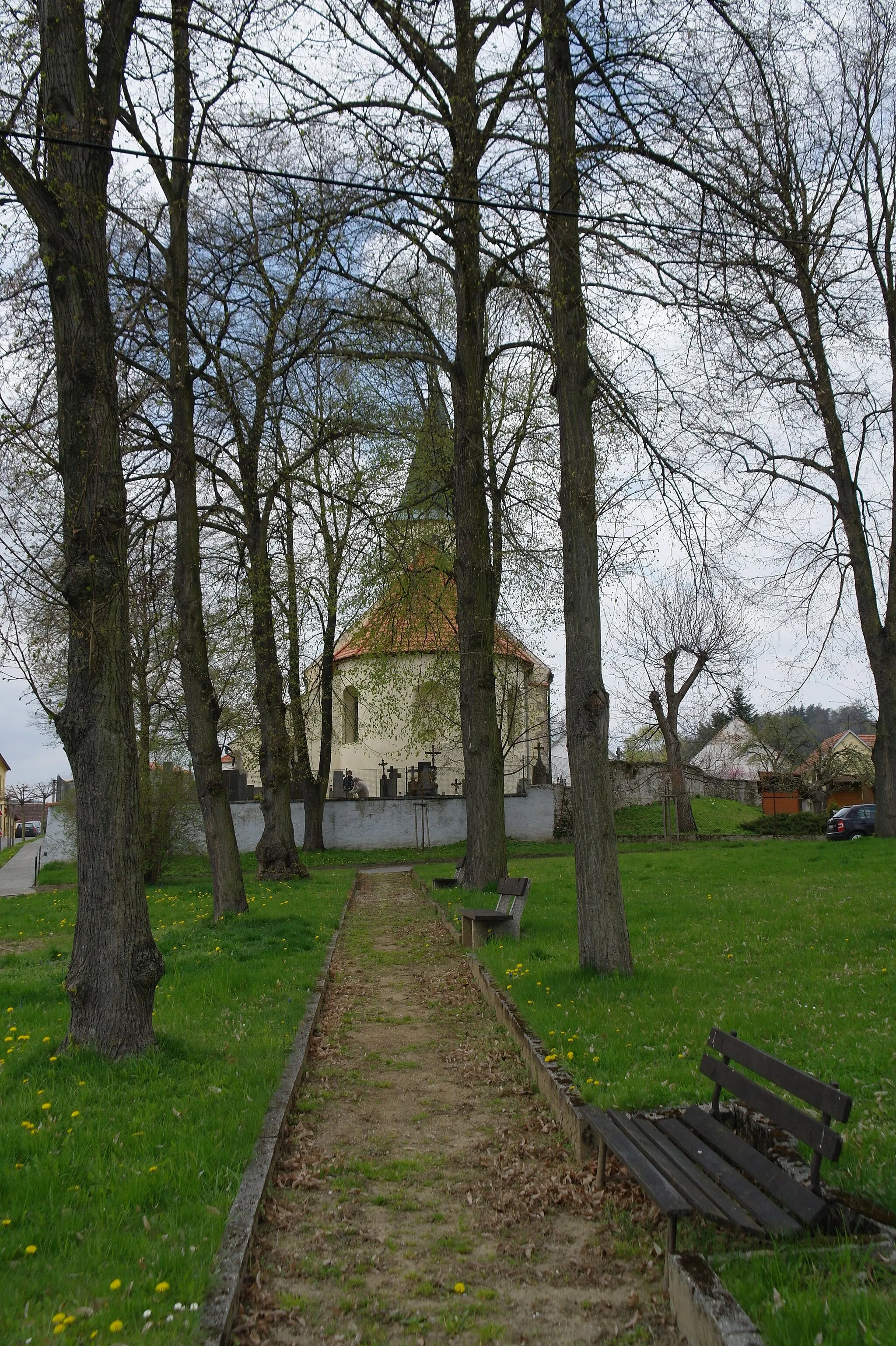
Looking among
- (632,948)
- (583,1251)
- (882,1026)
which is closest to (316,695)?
(632,948)

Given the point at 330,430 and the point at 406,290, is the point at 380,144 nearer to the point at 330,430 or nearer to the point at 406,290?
the point at 406,290

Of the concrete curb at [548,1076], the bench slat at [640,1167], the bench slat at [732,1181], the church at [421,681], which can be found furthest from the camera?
the church at [421,681]

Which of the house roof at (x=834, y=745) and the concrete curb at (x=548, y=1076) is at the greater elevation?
the house roof at (x=834, y=745)

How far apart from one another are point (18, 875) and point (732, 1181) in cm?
3194

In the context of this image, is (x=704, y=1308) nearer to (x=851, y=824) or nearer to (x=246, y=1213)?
(x=246, y=1213)

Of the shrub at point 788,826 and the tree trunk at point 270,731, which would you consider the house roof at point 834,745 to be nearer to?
Result: the shrub at point 788,826

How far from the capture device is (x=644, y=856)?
24844 mm

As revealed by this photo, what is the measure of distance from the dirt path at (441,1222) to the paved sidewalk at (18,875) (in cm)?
1919

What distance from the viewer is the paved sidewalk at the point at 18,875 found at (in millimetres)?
26422

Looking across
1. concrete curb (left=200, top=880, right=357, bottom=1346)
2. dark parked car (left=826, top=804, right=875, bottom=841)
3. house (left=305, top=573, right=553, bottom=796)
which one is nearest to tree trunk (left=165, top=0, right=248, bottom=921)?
house (left=305, top=573, right=553, bottom=796)

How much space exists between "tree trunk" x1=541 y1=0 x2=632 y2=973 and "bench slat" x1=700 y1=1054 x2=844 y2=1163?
3.92 m

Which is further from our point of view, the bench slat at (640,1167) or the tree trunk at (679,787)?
the tree trunk at (679,787)

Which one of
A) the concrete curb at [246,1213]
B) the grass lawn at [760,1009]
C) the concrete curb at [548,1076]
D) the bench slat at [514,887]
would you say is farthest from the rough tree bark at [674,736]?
the concrete curb at [246,1213]

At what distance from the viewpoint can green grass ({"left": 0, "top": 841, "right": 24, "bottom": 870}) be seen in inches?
1553
